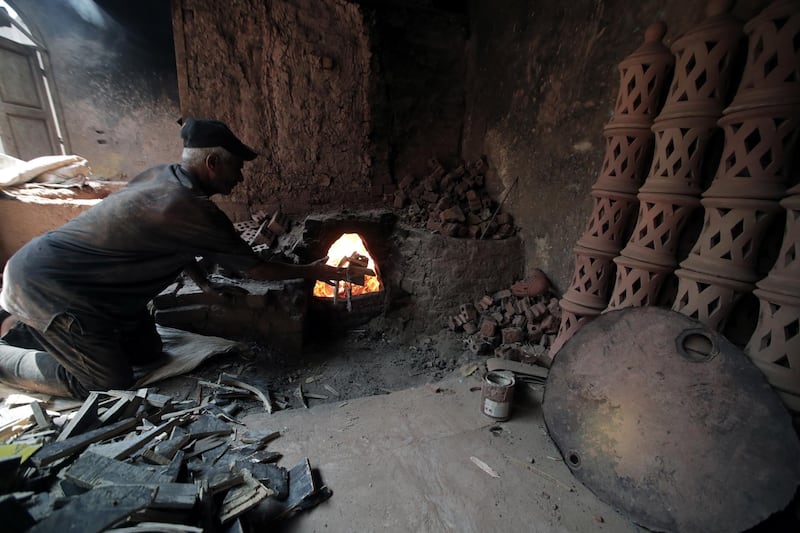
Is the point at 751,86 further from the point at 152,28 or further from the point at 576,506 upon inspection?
the point at 152,28

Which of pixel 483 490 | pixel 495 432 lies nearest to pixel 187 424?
pixel 483 490

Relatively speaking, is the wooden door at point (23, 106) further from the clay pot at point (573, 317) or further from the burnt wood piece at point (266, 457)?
the clay pot at point (573, 317)

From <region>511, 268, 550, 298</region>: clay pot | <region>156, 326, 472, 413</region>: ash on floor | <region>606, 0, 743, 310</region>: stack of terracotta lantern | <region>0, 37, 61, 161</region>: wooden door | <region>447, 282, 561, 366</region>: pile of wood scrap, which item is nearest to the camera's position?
<region>606, 0, 743, 310</region>: stack of terracotta lantern

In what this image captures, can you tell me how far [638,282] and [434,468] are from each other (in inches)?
71.8

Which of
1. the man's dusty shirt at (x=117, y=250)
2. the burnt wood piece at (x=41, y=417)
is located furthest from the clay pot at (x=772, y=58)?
the burnt wood piece at (x=41, y=417)

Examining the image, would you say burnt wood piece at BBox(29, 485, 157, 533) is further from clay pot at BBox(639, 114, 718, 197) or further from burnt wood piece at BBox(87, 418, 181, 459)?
clay pot at BBox(639, 114, 718, 197)

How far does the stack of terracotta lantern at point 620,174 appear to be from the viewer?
7.45 feet

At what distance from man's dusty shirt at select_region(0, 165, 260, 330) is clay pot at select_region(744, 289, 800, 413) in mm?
3198

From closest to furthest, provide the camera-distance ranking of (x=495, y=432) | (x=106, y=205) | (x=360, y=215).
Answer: (x=495, y=432) < (x=106, y=205) < (x=360, y=215)

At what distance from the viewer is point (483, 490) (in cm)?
172

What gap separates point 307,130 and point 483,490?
511 cm

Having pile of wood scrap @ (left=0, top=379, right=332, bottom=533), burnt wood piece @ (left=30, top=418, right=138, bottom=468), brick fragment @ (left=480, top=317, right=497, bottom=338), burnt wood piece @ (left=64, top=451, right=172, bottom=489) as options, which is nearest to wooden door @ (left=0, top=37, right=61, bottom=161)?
pile of wood scrap @ (left=0, top=379, right=332, bottom=533)

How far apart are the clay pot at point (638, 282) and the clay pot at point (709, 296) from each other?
24cm

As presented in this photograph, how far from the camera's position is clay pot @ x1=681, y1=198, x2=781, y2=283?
1.70 metres
